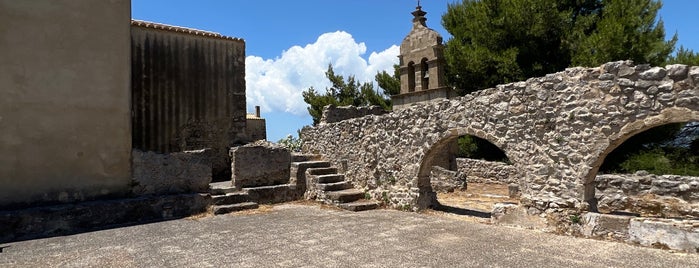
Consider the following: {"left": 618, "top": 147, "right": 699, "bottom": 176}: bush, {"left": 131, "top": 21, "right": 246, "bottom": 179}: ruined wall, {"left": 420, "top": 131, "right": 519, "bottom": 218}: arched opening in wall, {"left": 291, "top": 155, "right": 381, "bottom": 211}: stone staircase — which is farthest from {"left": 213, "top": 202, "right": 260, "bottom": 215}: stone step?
{"left": 618, "top": 147, "right": 699, "bottom": 176}: bush

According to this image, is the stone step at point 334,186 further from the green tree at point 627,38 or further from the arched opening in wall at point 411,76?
the green tree at point 627,38

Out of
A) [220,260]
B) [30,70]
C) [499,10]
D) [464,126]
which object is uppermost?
[499,10]

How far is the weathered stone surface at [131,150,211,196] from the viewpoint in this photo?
9227 millimetres

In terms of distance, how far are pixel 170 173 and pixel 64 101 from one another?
245 centimetres

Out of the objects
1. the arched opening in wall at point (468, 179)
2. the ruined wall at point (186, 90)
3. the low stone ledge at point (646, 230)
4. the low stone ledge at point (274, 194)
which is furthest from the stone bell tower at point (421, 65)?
the low stone ledge at point (646, 230)

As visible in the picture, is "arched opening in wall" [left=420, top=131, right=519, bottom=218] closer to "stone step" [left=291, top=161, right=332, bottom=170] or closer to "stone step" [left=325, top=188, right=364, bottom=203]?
"stone step" [left=325, top=188, right=364, bottom=203]

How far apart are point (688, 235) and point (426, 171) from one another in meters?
4.66

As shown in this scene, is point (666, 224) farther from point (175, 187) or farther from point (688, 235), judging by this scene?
point (175, 187)

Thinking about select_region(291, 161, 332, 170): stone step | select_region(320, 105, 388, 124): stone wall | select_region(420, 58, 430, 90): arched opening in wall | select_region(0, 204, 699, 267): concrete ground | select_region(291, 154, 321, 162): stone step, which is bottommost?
select_region(0, 204, 699, 267): concrete ground

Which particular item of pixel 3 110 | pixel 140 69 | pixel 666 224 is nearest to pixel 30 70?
pixel 3 110

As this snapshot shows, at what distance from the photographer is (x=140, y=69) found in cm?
1140

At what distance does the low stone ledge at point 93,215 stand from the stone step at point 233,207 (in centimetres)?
38

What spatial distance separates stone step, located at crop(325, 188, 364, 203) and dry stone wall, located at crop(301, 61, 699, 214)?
0.78m

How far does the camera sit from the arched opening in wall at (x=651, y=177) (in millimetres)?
7875
